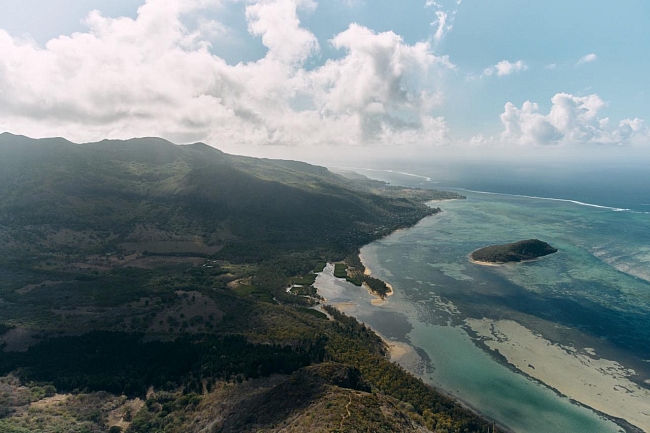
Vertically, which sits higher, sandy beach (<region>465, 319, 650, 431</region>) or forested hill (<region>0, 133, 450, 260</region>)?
forested hill (<region>0, 133, 450, 260</region>)

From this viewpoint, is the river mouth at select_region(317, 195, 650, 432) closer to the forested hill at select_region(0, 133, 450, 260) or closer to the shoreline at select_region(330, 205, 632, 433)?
the shoreline at select_region(330, 205, 632, 433)

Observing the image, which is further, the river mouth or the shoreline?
the river mouth

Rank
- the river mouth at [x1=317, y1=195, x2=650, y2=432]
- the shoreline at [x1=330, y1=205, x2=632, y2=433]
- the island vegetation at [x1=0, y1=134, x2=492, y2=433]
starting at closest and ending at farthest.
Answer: the island vegetation at [x1=0, y1=134, x2=492, y2=433] < the shoreline at [x1=330, y1=205, x2=632, y2=433] < the river mouth at [x1=317, y1=195, x2=650, y2=432]

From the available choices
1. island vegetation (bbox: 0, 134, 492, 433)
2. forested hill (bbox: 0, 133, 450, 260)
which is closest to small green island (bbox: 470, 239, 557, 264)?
island vegetation (bbox: 0, 134, 492, 433)

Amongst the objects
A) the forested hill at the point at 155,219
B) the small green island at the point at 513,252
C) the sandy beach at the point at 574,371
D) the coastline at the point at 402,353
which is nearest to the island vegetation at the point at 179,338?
the forested hill at the point at 155,219

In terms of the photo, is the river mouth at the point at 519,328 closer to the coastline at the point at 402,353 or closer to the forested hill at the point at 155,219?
the coastline at the point at 402,353

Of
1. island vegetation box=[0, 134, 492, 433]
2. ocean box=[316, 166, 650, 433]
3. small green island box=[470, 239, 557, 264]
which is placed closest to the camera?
island vegetation box=[0, 134, 492, 433]
